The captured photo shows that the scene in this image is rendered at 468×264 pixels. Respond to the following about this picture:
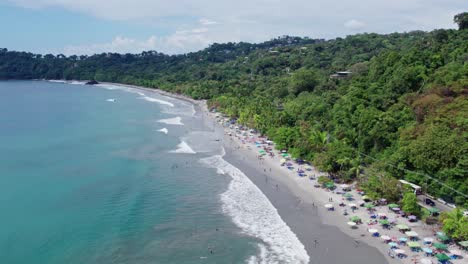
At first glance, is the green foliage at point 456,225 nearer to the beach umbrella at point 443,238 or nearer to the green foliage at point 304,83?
the beach umbrella at point 443,238

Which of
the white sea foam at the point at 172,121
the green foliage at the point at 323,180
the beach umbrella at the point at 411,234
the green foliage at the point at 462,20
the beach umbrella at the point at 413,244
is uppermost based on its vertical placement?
the green foliage at the point at 462,20

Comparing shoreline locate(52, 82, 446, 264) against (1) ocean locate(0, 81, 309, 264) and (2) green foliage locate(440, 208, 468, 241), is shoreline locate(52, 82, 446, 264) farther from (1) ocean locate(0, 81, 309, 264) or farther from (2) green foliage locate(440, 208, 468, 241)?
(2) green foliage locate(440, 208, 468, 241)

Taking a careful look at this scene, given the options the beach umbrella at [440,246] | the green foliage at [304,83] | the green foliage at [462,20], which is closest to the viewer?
the beach umbrella at [440,246]

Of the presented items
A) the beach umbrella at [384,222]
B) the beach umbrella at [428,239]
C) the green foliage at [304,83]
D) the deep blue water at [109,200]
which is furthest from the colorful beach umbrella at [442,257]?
the green foliage at [304,83]

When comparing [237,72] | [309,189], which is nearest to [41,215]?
[309,189]

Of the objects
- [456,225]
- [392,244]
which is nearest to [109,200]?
[392,244]

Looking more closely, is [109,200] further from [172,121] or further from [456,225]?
[172,121]

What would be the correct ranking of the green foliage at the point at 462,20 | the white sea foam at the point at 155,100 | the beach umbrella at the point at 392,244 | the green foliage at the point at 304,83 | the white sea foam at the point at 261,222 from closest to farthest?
the white sea foam at the point at 261,222
the beach umbrella at the point at 392,244
the green foliage at the point at 462,20
the green foliage at the point at 304,83
the white sea foam at the point at 155,100
